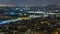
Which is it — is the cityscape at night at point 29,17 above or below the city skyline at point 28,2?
below

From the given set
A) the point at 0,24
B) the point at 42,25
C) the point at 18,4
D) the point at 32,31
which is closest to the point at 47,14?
the point at 42,25

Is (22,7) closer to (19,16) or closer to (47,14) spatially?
(19,16)

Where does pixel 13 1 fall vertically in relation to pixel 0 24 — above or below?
above

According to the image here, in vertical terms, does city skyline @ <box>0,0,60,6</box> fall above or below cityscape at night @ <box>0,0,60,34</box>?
above

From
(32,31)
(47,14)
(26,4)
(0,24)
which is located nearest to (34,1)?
(26,4)

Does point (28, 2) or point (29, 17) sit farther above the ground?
point (28, 2)

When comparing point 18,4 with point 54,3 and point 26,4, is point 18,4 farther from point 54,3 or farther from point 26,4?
Result: point 54,3

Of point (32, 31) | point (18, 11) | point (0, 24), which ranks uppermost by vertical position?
point (18, 11)
